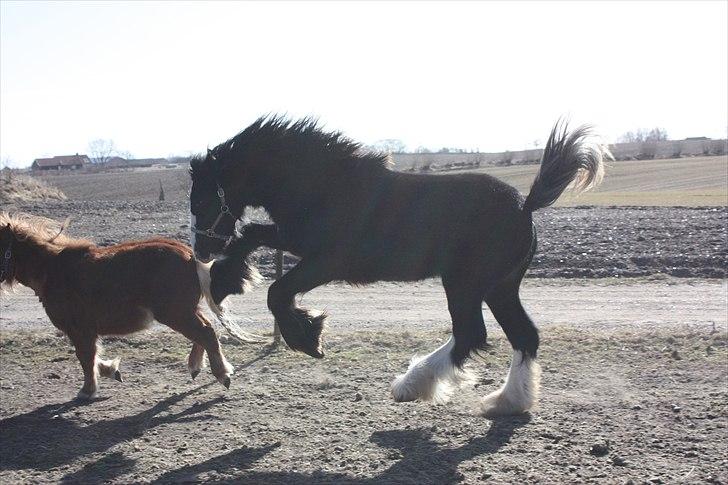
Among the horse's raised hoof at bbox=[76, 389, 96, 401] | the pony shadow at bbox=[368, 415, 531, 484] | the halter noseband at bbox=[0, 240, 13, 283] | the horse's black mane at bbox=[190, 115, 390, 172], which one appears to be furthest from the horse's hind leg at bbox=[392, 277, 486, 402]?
the halter noseband at bbox=[0, 240, 13, 283]

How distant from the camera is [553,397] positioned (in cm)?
663

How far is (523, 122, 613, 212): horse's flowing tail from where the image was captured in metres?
6.32

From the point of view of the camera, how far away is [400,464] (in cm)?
514

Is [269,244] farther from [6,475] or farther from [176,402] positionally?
[6,475]

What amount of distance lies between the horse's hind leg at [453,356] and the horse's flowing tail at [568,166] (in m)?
0.97

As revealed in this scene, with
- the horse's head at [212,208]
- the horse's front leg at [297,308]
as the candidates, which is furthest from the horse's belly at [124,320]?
the horse's front leg at [297,308]

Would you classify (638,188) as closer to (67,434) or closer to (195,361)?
(195,361)

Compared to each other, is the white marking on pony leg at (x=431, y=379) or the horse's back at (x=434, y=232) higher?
the horse's back at (x=434, y=232)

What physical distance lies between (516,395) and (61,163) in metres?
119

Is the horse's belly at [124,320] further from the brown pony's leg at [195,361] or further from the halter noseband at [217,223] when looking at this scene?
the halter noseband at [217,223]

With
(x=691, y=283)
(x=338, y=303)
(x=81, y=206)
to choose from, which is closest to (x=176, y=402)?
(x=338, y=303)

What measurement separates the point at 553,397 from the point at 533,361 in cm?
53

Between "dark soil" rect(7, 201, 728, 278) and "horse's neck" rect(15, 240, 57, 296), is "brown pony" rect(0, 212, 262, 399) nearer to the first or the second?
"horse's neck" rect(15, 240, 57, 296)

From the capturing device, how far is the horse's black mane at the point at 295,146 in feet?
21.1
